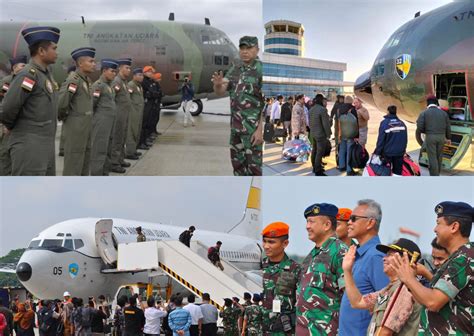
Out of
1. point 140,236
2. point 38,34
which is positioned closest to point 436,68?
point 38,34

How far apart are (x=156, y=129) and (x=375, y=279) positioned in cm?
659

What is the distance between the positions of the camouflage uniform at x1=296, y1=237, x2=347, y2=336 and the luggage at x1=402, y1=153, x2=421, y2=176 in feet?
10.7

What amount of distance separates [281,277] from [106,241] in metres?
8.10

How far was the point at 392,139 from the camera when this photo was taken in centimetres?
739

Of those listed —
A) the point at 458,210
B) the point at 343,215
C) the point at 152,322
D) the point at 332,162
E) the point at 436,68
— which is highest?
the point at 436,68

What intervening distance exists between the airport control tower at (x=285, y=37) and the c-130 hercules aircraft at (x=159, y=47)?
154 inches

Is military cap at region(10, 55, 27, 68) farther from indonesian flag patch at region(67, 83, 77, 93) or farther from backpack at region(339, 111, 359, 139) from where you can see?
backpack at region(339, 111, 359, 139)

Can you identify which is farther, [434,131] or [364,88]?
[364,88]

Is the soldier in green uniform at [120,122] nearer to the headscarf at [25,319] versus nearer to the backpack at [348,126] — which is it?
the backpack at [348,126]

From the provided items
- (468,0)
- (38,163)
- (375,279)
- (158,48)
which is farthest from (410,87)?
(158,48)

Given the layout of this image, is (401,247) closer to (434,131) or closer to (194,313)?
(434,131)

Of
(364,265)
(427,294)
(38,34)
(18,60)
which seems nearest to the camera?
(427,294)

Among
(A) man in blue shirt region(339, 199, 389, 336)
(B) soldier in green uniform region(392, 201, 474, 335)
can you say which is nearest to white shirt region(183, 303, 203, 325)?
(A) man in blue shirt region(339, 199, 389, 336)

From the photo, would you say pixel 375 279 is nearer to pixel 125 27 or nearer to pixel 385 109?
pixel 385 109
